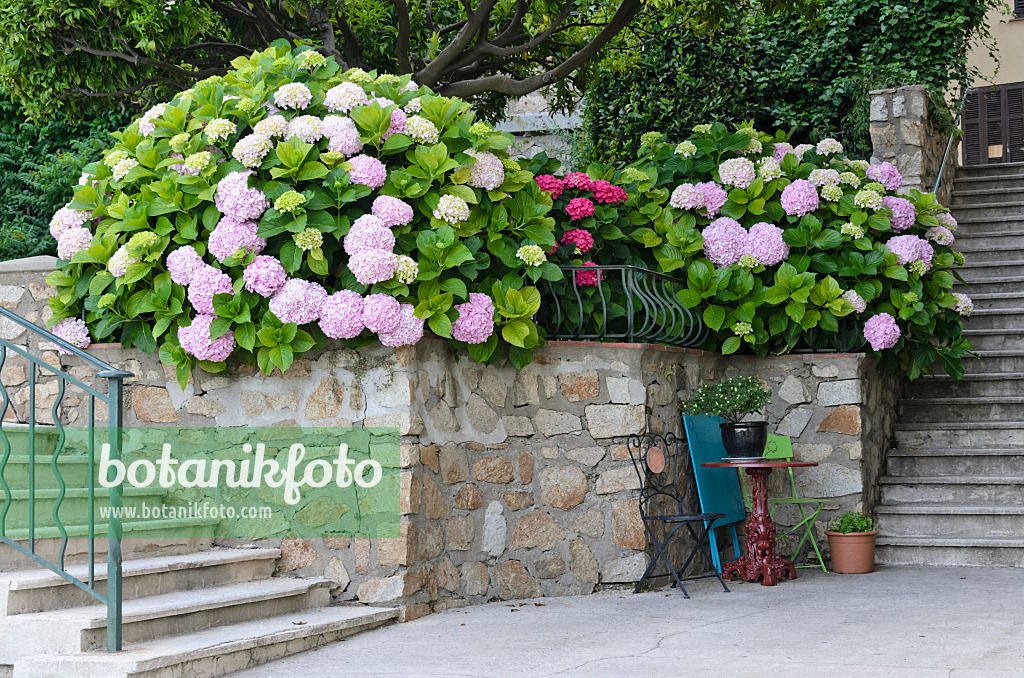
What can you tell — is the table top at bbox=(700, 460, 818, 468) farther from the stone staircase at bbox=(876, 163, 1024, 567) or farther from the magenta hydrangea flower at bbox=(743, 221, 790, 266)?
the magenta hydrangea flower at bbox=(743, 221, 790, 266)

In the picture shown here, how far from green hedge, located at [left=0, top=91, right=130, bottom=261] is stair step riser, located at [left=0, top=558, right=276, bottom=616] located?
6697 mm

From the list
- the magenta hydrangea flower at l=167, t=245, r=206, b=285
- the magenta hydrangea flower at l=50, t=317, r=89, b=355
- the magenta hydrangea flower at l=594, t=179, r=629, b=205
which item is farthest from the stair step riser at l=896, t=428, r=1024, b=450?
the magenta hydrangea flower at l=50, t=317, r=89, b=355

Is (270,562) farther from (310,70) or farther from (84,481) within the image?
(310,70)

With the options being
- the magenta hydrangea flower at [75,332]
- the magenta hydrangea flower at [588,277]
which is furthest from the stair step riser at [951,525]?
the magenta hydrangea flower at [75,332]

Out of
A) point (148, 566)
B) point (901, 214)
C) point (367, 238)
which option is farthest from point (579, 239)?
point (148, 566)

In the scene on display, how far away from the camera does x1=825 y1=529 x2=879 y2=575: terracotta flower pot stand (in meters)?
6.05

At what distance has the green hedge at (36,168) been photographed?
10.5 m

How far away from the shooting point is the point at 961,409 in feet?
24.3

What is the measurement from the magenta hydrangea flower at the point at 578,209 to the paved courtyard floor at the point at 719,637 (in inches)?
81.5

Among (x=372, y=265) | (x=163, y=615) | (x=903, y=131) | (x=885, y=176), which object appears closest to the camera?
(x=163, y=615)

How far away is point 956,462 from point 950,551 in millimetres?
812

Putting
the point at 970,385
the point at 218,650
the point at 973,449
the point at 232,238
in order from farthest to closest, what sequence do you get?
the point at 970,385 < the point at 973,449 < the point at 232,238 < the point at 218,650

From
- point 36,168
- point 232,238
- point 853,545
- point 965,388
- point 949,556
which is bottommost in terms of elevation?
point 949,556

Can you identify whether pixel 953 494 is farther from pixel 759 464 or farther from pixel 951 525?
pixel 759 464
